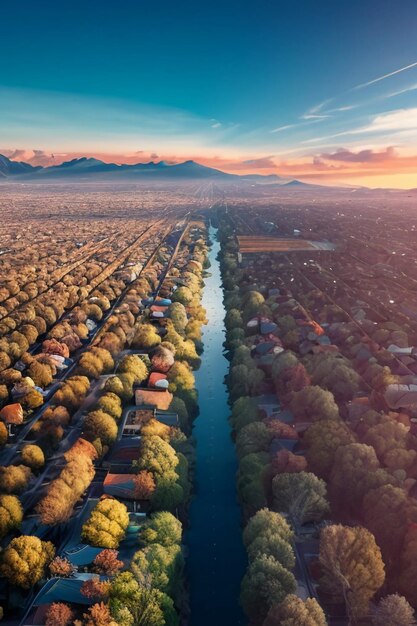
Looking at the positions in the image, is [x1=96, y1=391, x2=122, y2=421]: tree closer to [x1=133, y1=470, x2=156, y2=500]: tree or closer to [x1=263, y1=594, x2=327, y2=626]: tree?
[x1=133, y1=470, x2=156, y2=500]: tree

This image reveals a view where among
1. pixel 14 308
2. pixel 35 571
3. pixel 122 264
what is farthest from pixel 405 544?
pixel 122 264

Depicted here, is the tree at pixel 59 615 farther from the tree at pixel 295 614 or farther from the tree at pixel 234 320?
the tree at pixel 234 320

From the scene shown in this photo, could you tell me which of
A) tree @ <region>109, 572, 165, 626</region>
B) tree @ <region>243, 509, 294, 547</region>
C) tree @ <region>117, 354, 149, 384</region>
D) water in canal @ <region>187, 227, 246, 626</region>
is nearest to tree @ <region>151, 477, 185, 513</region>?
water in canal @ <region>187, 227, 246, 626</region>

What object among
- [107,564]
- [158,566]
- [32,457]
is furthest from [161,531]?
[32,457]

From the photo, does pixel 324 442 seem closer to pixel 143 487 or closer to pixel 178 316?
pixel 143 487

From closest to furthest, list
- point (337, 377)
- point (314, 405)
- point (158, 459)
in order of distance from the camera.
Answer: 1. point (158, 459)
2. point (314, 405)
3. point (337, 377)


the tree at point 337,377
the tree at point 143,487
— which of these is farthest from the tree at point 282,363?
the tree at point 143,487
